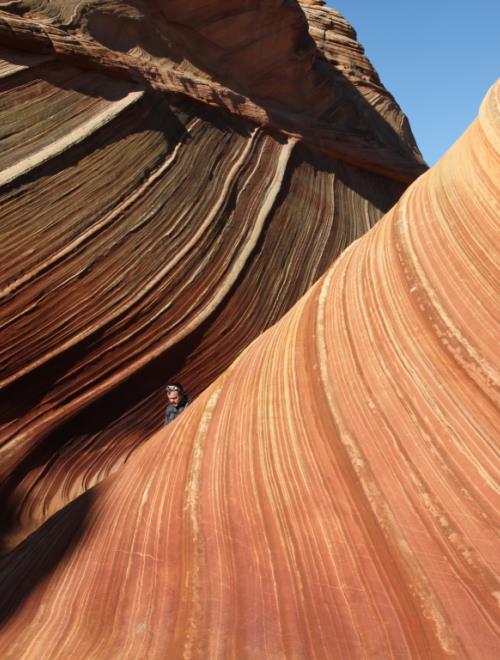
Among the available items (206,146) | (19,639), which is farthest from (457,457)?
(206,146)

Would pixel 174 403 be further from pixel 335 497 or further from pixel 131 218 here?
pixel 335 497

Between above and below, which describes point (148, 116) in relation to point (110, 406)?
above

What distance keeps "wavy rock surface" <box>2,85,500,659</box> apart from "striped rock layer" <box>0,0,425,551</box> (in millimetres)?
1163

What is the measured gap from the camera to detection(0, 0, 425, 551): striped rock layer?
3441 millimetres

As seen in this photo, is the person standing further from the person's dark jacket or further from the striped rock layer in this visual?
the striped rock layer

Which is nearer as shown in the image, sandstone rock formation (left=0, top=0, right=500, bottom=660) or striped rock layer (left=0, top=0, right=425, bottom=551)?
sandstone rock formation (left=0, top=0, right=500, bottom=660)

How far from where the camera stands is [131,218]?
405 cm

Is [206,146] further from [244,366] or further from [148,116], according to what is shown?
[244,366]

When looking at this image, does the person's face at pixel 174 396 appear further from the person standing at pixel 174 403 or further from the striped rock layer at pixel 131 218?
the striped rock layer at pixel 131 218

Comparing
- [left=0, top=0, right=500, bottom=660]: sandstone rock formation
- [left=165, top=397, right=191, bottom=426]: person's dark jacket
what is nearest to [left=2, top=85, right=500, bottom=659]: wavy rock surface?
[left=0, top=0, right=500, bottom=660]: sandstone rock formation

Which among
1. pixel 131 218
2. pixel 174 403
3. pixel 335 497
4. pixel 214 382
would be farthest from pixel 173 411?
pixel 335 497

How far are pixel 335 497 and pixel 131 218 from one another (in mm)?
2679

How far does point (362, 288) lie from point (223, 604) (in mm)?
1118

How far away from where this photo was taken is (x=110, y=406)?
12.1 ft
